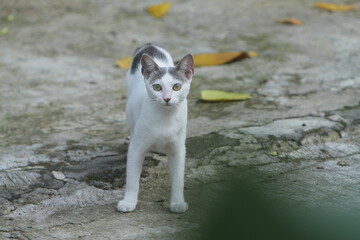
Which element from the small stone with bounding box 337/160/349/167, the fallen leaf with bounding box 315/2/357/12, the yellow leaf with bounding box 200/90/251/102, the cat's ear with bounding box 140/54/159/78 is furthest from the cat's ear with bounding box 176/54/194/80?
the fallen leaf with bounding box 315/2/357/12

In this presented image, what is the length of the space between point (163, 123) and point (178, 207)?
17.9 inches

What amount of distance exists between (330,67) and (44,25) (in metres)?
3.36

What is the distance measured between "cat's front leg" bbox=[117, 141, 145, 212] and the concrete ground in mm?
56

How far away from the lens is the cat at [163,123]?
2.83 meters

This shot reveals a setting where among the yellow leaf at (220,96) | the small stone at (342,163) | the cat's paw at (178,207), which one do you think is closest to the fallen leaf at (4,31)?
the yellow leaf at (220,96)

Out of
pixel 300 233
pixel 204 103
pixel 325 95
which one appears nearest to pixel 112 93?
pixel 204 103

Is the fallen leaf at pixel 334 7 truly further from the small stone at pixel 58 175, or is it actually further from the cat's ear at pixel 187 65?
the small stone at pixel 58 175

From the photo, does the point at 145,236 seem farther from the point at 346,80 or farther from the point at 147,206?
the point at 346,80

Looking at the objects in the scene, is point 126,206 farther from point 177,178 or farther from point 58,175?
point 58,175

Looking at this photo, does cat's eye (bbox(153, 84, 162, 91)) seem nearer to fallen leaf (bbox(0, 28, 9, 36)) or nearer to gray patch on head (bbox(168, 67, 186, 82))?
gray patch on head (bbox(168, 67, 186, 82))

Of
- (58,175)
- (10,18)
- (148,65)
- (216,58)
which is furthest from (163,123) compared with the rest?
(10,18)

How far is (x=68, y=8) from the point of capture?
23.0 ft

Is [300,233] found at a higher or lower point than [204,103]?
higher

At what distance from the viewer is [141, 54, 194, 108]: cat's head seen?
9.18ft
